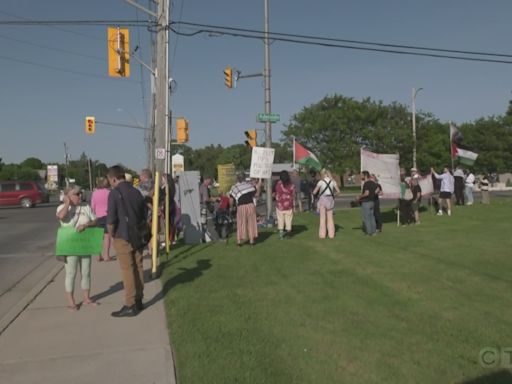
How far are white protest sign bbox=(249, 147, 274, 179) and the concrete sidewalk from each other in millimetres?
7863

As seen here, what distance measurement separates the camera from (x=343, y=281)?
7.71m

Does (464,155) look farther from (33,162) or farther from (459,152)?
(33,162)

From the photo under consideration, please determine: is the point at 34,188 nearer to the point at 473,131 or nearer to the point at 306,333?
the point at 306,333

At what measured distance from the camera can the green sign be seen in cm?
673

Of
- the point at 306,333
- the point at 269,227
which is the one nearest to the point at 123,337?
the point at 306,333

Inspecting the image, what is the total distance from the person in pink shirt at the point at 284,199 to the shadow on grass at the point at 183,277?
323 centimetres

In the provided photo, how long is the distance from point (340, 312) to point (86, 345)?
2851mm

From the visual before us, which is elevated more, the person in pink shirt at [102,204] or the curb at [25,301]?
the person in pink shirt at [102,204]

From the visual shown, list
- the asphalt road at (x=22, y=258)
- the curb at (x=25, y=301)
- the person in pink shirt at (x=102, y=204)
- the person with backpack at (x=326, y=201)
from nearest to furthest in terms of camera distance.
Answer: the curb at (x=25, y=301), the asphalt road at (x=22, y=258), the person in pink shirt at (x=102, y=204), the person with backpack at (x=326, y=201)

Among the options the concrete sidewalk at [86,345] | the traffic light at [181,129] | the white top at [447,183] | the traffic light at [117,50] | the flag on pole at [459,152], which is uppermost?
the traffic light at [117,50]

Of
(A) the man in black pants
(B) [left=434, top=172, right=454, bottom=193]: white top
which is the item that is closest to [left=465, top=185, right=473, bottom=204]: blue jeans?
(A) the man in black pants

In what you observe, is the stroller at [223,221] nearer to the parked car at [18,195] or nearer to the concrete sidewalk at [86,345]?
the concrete sidewalk at [86,345]

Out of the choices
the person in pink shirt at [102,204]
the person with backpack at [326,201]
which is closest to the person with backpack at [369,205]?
the person with backpack at [326,201]

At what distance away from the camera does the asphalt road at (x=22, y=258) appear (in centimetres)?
862
